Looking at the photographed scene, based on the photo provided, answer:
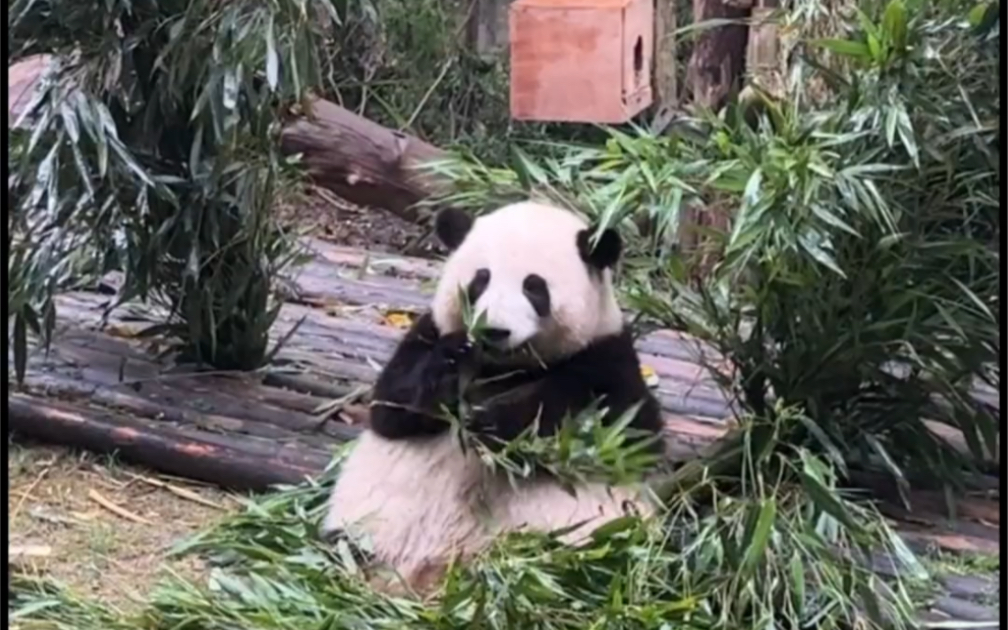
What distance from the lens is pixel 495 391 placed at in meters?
3.36

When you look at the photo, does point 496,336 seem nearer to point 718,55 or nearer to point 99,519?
point 99,519

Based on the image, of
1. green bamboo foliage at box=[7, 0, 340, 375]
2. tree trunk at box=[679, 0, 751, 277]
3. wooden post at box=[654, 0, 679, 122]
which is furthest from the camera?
wooden post at box=[654, 0, 679, 122]

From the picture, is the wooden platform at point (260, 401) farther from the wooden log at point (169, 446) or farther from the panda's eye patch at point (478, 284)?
the panda's eye patch at point (478, 284)

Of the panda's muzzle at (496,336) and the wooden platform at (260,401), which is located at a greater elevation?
the panda's muzzle at (496,336)

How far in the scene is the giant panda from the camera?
129 inches

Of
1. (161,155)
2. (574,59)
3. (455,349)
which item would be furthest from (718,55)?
(455,349)

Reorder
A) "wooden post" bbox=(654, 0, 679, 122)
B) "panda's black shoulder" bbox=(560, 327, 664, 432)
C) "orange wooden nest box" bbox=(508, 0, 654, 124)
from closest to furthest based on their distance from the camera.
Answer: "panda's black shoulder" bbox=(560, 327, 664, 432) → "orange wooden nest box" bbox=(508, 0, 654, 124) → "wooden post" bbox=(654, 0, 679, 122)

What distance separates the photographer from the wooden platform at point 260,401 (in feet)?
13.2

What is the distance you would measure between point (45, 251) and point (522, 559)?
1.77 meters

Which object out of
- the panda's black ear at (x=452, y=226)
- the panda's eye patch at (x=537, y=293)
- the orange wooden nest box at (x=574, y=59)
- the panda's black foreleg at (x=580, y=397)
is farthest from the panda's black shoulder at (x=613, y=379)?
the orange wooden nest box at (x=574, y=59)

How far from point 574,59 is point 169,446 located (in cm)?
151

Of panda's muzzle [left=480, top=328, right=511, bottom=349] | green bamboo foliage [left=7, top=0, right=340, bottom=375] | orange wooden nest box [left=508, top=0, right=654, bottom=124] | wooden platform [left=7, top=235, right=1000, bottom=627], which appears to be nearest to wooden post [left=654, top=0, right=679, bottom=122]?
wooden platform [left=7, top=235, right=1000, bottom=627]

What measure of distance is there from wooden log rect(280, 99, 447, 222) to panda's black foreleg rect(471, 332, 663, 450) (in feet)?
7.70

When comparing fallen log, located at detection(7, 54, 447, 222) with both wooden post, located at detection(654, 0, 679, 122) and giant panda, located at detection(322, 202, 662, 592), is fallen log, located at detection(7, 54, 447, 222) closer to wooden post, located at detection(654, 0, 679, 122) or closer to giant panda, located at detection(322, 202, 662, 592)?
wooden post, located at detection(654, 0, 679, 122)
